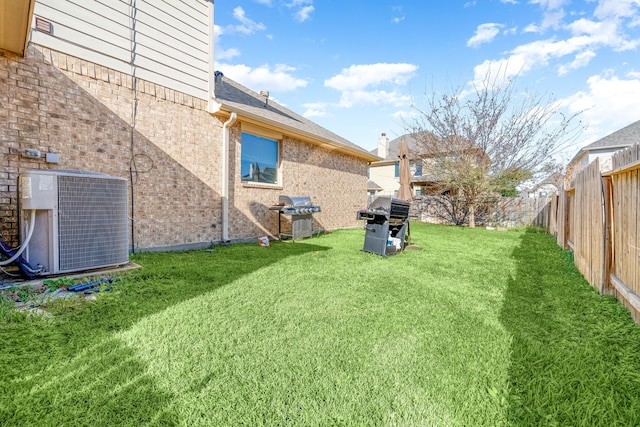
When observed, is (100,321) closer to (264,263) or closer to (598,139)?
(264,263)

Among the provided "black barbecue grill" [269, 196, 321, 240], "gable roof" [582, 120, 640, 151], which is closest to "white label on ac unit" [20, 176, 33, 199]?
"black barbecue grill" [269, 196, 321, 240]

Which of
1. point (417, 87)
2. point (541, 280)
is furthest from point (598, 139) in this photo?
point (541, 280)

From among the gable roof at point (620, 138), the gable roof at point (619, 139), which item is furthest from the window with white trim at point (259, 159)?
the gable roof at point (620, 138)

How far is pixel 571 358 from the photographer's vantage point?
1997 millimetres

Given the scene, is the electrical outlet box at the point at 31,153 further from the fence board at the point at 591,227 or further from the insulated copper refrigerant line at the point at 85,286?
the fence board at the point at 591,227

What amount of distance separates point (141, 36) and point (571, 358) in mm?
8113

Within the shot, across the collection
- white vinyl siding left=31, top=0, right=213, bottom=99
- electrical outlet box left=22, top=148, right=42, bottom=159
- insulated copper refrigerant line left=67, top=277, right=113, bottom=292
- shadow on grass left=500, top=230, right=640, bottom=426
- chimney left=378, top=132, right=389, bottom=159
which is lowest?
shadow on grass left=500, top=230, right=640, bottom=426

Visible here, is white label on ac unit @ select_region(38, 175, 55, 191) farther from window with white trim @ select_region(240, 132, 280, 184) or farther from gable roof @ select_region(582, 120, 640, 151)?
gable roof @ select_region(582, 120, 640, 151)

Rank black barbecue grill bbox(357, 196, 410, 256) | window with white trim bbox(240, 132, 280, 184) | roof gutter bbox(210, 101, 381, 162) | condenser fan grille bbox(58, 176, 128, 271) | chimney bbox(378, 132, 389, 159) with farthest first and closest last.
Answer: chimney bbox(378, 132, 389, 159) → window with white trim bbox(240, 132, 280, 184) → roof gutter bbox(210, 101, 381, 162) → black barbecue grill bbox(357, 196, 410, 256) → condenser fan grille bbox(58, 176, 128, 271)

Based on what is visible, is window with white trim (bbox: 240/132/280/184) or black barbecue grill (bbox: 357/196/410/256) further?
window with white trim (bbox: 240/132/280/184)

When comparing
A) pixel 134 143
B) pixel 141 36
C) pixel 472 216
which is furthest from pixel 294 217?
pixel 472 216

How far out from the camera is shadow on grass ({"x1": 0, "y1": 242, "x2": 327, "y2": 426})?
1.41 meters

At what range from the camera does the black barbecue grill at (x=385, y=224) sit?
586 centimetres

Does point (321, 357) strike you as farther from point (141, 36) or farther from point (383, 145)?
point (383, 145)
